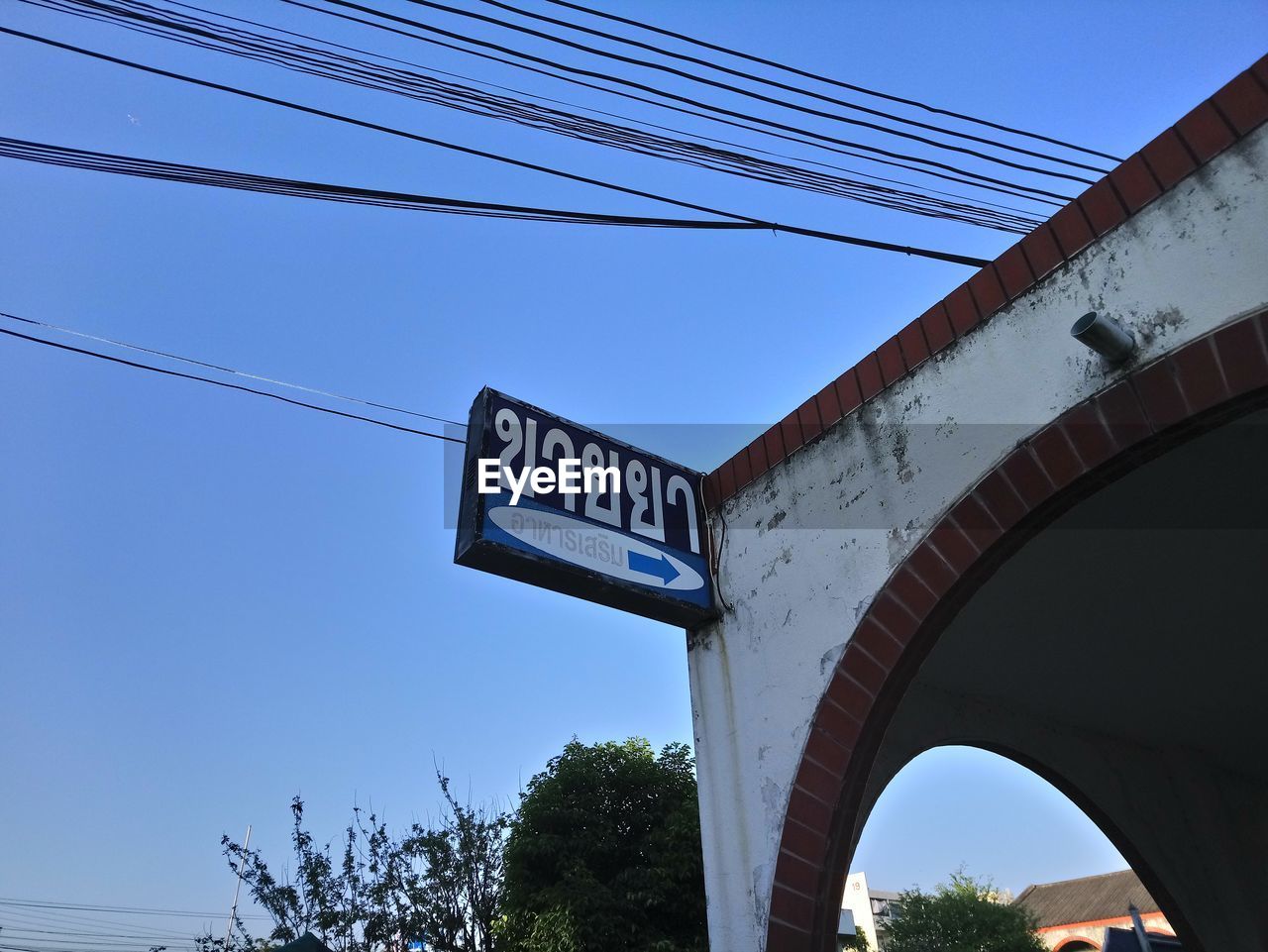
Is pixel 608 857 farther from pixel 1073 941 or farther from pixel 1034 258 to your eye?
pixel 1073 941

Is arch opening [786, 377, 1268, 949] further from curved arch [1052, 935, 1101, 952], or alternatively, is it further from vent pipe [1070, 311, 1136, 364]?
curved arch [1052, 935, 1101, 952]

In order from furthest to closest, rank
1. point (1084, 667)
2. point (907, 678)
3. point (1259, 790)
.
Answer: point (1259, 790)
point (1084, 667)
point (907, 678)

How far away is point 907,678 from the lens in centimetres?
374

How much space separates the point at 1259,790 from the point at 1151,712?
1759mm

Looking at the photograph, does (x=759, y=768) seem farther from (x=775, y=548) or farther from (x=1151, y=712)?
(x=1151, y=712)

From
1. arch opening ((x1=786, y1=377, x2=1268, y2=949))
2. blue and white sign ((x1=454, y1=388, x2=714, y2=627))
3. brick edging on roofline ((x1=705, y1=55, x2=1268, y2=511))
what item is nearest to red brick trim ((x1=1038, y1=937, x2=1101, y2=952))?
arch opening ((x1=786, y1=377, x2=1268, y2=949))

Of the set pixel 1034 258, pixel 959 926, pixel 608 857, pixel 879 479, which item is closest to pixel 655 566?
pixel 879 479

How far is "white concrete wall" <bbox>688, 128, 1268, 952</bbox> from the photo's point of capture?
317 cm

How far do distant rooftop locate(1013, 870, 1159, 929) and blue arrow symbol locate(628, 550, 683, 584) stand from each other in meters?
39.9

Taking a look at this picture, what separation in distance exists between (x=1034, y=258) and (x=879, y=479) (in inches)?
45.4

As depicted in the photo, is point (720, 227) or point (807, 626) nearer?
point (807, 626)

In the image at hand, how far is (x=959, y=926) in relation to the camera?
1137 inches

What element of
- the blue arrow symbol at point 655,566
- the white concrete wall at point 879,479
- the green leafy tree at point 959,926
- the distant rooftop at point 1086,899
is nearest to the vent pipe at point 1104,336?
the white concrete wall at point 879,479

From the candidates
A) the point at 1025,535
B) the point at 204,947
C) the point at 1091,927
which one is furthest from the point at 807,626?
the point at 1091,927
